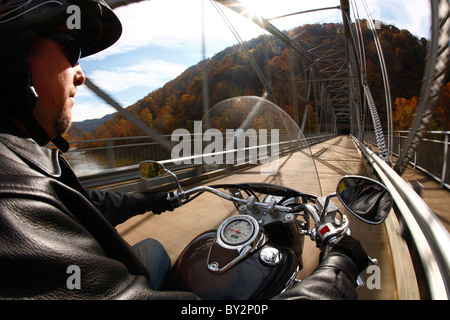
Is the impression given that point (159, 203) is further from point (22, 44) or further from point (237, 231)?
point (22, 44)

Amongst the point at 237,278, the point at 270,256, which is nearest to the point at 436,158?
the point at 270,256

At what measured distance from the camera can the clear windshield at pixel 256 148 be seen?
1.37 meters

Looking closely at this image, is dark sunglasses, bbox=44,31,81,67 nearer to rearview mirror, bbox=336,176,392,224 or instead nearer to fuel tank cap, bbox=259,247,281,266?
fuel tank cap, bbox=259,247,281,266

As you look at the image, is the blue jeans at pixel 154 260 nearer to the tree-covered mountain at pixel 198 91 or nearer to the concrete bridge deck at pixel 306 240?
the concrete bridge deck at pixel 306 240

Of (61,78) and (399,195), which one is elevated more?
(61,78)

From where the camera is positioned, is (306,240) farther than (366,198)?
Yes

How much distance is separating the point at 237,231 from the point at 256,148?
0.44 meters

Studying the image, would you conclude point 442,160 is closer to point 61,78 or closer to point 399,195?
point 399,195

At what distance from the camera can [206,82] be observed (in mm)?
6703

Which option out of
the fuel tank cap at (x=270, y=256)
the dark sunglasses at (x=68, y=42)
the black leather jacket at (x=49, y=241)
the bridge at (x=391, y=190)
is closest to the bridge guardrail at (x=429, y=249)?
the bridge at (x=391, y=190)

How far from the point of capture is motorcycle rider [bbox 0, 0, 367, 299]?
0.46 meters

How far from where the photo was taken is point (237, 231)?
1.09m

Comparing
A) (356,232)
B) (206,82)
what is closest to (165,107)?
(206,82)
